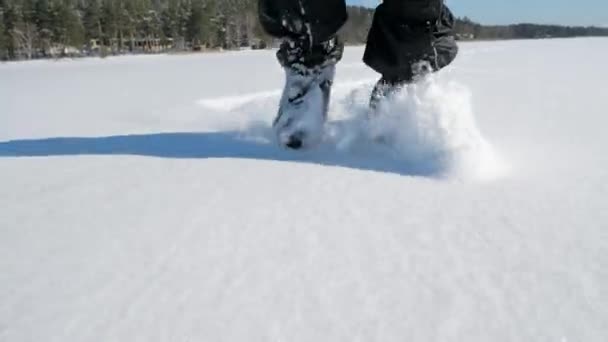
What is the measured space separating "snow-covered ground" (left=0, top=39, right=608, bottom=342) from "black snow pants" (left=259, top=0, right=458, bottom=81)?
0.11m

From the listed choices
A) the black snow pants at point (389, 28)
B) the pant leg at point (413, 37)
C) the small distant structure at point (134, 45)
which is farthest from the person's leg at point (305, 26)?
the small distant structure at point (134, 45)

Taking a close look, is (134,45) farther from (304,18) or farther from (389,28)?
(389,28)

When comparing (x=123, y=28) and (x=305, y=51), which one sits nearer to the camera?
(x=305, y=51)

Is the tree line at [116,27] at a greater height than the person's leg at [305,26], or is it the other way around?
the person's leg at [305,26]

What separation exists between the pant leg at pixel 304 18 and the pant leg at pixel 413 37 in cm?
16

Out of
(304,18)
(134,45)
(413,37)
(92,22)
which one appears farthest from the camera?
(134,45)

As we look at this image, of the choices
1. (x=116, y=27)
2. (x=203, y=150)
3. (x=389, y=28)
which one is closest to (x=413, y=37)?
(x=389, y=28)

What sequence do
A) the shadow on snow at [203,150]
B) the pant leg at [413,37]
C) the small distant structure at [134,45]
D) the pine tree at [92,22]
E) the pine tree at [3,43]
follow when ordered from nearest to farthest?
the shadow on snow at [203,150] < the pant leg at [413,37] < the pine tree at [3,43] < the pine tree at [92,22] < the small distant structure at [134,45]

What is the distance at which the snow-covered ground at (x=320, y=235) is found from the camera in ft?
1.76

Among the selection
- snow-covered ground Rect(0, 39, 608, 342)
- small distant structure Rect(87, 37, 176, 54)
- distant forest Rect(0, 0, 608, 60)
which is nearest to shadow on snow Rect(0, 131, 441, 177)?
snow-covered ground Rect(0, 39, 608, 342)

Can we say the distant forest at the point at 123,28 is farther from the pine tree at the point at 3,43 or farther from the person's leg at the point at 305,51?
the person's leg at the point at 305,51

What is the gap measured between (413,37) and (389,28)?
83 millimetres

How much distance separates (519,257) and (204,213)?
497 mm

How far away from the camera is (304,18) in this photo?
1.49 metres
